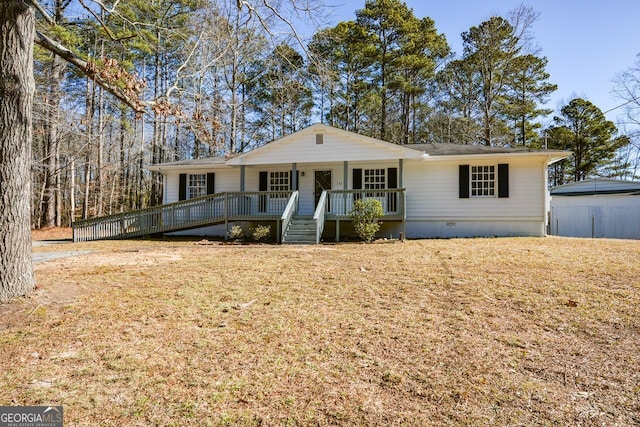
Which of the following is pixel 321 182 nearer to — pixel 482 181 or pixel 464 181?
pixel 464 181

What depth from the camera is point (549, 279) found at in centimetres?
548

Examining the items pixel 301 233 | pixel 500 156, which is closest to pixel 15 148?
pixel 301 233

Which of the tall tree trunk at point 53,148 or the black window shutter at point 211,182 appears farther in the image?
the tall tree trunk at point 53,148

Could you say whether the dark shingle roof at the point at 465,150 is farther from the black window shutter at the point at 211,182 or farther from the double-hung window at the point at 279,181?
the black window shutter at the point at 211,182

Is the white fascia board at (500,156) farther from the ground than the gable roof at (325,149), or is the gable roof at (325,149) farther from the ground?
the gable roof at (325,149)

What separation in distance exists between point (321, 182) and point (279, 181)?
1963mm

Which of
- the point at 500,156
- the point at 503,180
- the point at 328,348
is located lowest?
the point at 328,348

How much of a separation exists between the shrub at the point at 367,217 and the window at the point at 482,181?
424cm

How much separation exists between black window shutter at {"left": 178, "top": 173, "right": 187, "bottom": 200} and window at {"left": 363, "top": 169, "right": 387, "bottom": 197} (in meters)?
8.45

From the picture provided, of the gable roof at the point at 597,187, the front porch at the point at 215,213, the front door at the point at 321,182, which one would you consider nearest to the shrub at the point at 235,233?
the front porch at the point at 215,213

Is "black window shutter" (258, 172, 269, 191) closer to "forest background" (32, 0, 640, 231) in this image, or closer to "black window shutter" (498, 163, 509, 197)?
"forest background" (32, 0, 640, 231)

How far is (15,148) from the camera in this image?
4.21m

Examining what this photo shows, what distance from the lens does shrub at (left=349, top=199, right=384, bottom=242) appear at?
11445mm

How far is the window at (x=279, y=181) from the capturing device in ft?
50.0
